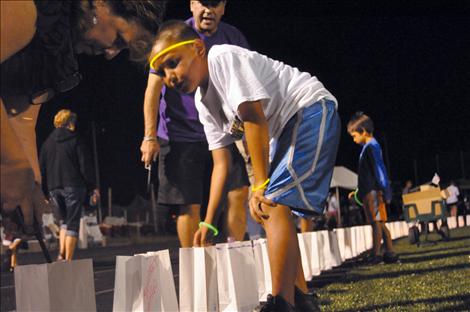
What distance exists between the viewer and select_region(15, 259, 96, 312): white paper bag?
2305 millimetres

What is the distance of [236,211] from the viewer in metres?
4.67

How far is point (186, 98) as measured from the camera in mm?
4648

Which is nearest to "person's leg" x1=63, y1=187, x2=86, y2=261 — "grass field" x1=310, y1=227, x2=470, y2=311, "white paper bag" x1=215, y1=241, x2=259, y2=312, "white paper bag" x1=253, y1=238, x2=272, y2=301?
"grass field" x1=310, y1=227, x2=470, y2=311

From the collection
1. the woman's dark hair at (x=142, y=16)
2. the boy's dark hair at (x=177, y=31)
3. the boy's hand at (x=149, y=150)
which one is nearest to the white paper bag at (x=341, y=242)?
the boy's hand at (x=149, y=150)

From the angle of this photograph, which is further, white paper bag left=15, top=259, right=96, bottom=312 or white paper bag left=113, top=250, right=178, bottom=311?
white paper bag left=113, top=250, right=178, bottom=311

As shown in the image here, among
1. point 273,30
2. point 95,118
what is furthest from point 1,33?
point 95,118

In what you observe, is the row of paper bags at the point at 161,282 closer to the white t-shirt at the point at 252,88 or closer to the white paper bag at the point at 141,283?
the white paper bag at the point at 141,283

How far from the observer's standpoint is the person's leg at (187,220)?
4.52 meters

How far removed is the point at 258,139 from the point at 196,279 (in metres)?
0.96

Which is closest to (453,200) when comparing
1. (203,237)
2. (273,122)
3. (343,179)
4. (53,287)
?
(343,179)

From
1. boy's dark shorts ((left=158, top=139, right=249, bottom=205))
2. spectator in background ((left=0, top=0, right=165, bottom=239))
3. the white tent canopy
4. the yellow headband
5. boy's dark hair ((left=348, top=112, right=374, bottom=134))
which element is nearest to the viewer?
spectator in background ((left=0, top=0, right=165, bottom=239))

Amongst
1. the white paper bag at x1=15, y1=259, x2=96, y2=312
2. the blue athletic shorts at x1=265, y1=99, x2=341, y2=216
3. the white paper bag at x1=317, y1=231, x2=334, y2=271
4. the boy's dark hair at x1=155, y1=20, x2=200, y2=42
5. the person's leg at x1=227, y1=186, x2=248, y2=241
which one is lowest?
the white paper bag at x1=317, y1=231, x2=334, y2=271

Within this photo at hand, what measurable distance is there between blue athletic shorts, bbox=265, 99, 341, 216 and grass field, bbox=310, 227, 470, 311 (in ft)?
2.75

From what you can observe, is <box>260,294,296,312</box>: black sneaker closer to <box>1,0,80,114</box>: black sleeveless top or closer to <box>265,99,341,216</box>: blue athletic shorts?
<box>265,99,341,216</box>: blue athletic shorts
